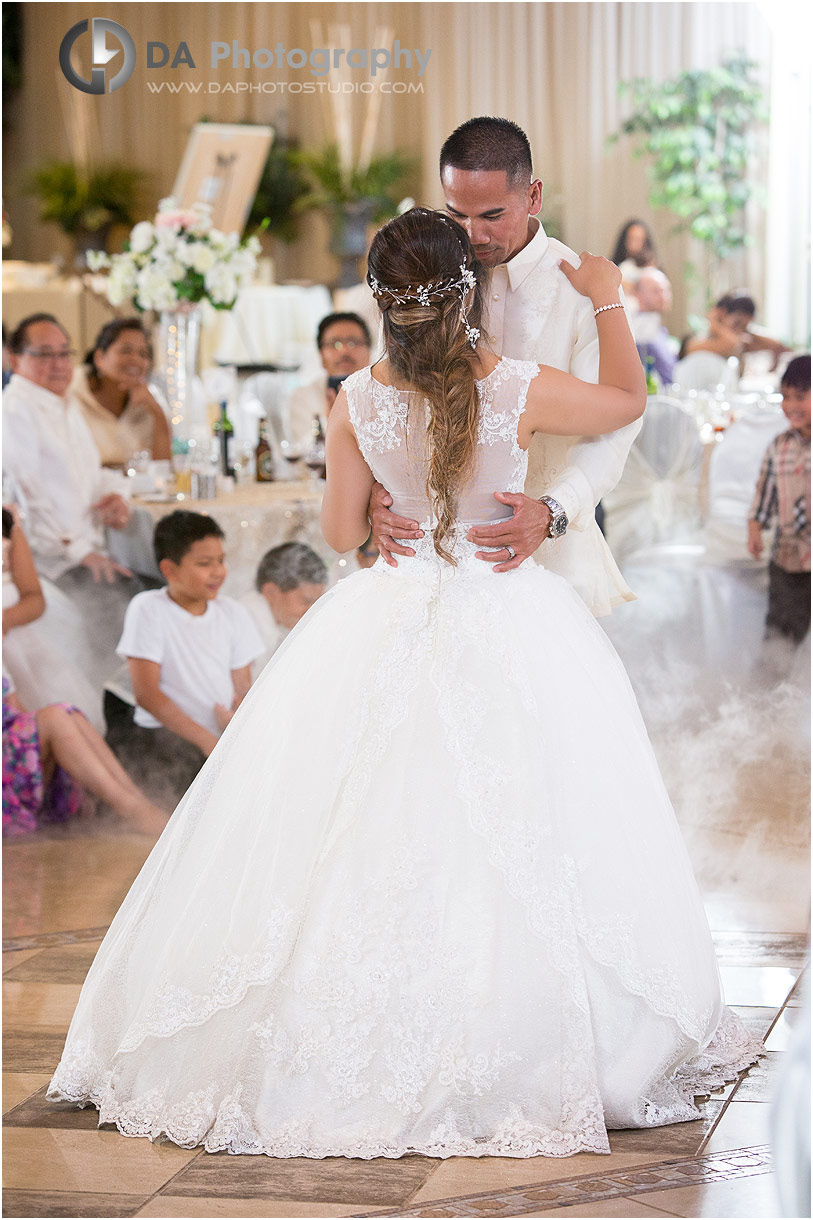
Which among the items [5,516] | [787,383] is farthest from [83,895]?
[787,383]

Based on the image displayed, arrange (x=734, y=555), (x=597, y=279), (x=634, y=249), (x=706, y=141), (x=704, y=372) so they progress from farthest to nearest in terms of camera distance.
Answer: (x=706, y=141) → (x=634, y=249) → (x=704, y=372) → (x=734, y=555) → (x=597, y=279)

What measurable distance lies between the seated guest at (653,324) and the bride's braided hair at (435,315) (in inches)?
172

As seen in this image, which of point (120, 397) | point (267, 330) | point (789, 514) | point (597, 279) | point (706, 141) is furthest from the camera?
point (267, 330)

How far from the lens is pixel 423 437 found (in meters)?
2.07

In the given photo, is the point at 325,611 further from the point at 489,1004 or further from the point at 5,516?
the point at 5,516

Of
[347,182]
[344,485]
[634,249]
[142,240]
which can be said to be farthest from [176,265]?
[347,182]

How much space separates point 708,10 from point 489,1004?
7623 millimetres

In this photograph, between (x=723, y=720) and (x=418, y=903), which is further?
(x=723, y=720)

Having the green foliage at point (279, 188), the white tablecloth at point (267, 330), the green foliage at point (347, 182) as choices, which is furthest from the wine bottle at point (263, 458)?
the green foliage at point (279, 188)

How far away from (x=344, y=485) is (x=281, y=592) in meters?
2.05

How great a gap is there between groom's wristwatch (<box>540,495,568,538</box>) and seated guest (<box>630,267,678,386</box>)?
4.17 metres

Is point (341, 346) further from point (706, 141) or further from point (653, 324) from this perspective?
point (706, 141)

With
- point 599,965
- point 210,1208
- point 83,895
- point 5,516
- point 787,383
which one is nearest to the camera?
point 210,1208

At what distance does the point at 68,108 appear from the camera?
356 inches
